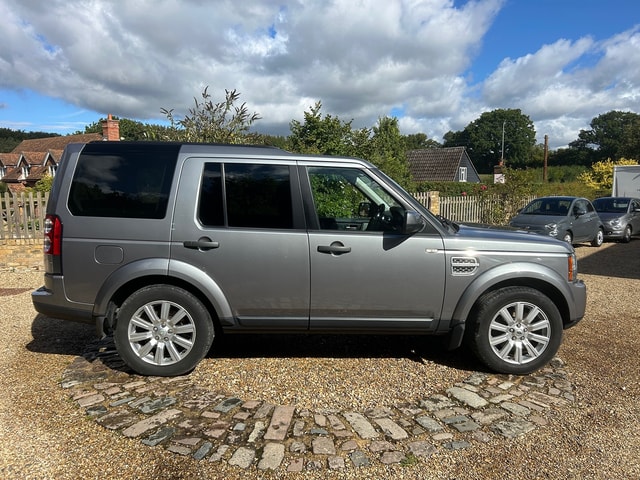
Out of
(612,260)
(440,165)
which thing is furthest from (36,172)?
(612,260)

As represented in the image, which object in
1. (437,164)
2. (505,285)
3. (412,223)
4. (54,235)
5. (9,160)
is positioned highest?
(9,160)

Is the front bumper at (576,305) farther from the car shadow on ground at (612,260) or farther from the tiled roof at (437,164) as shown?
the tiled roof at (437,164)

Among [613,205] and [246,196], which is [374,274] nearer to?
[246,196]

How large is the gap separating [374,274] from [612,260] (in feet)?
33.9

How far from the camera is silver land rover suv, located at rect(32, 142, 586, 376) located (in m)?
3.97

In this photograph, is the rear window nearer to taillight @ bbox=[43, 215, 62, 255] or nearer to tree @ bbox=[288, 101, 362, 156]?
taillight @ bbox=[43, 215, 62, 255]

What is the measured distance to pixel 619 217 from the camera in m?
15.4

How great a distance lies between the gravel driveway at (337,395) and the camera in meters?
2.85

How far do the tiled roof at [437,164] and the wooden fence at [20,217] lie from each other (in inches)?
1538

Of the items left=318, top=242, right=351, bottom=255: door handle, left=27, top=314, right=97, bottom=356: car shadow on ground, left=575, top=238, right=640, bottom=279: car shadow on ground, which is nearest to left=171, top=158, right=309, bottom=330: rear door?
left=318, top=242, right=351, bottom=255: door handle

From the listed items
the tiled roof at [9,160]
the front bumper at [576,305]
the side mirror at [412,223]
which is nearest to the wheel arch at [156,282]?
the side mirror at [412,223]

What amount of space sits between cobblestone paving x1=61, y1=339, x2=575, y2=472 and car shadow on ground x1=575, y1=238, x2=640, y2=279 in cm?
698

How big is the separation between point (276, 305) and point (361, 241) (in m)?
0.93

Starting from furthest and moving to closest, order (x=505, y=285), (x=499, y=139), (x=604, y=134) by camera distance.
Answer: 1. (x=499, y=139)
2. (x=604, y=134)
3. (x=505, y=285)
